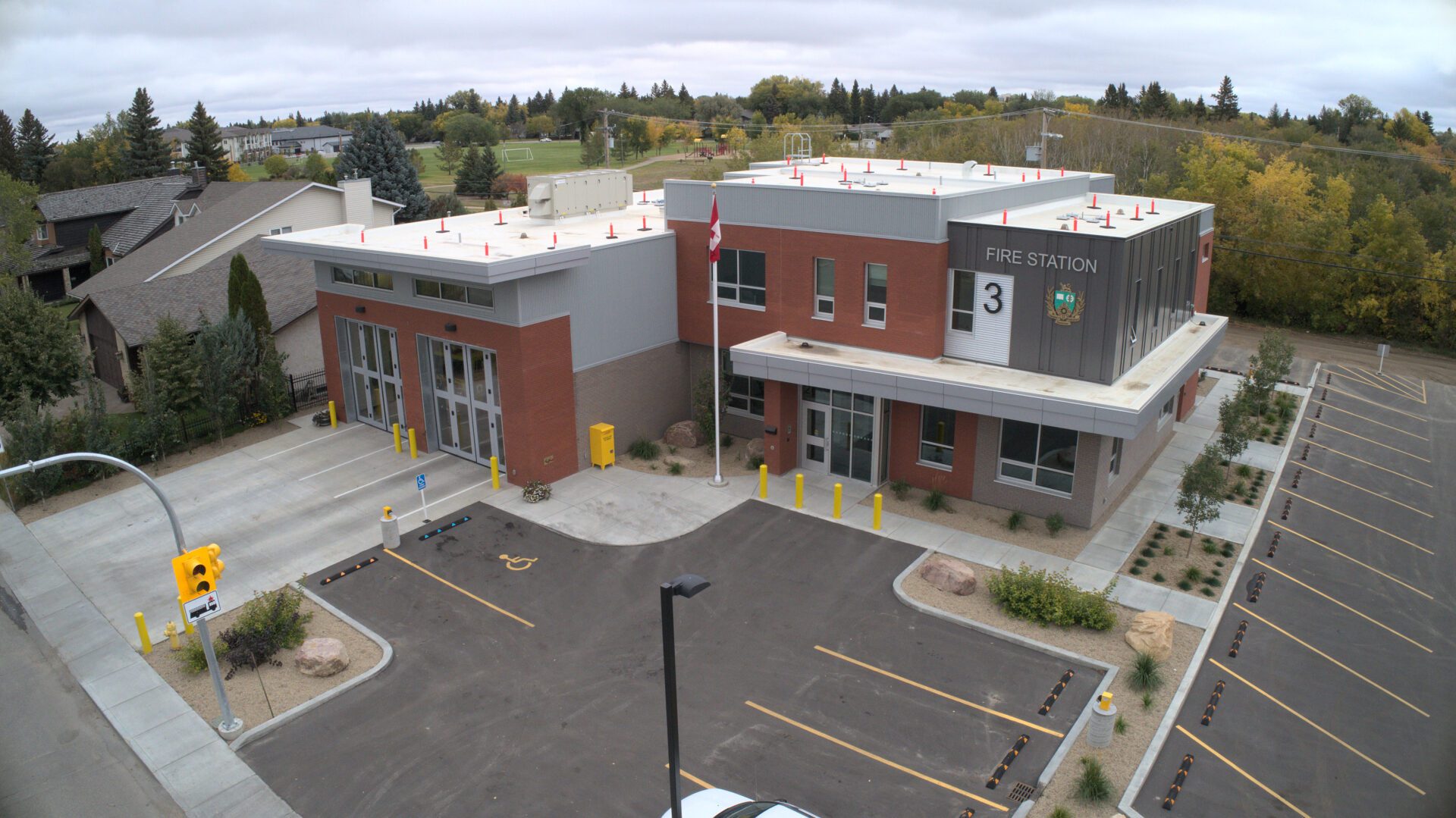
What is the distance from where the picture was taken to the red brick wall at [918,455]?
22188 mm

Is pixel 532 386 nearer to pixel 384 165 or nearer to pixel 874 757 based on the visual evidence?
pixel 874 757

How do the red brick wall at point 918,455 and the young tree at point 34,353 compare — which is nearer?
the red brick wall at point 918,455

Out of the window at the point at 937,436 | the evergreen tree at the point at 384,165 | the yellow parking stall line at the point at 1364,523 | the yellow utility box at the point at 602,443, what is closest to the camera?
Answer: the yellow parking stall line at the point at 1364,523

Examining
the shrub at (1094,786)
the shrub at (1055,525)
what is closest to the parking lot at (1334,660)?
the shrub at (1094,786)

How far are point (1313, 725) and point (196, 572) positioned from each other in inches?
659

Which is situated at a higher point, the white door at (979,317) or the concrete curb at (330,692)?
the white door at (979,317)

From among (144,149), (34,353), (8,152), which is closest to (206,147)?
(144,149)

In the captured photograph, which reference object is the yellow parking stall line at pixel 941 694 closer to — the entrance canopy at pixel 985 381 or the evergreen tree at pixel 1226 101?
the entrance canopy at pixel 985 381

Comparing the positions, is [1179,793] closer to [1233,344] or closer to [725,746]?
[725,746]

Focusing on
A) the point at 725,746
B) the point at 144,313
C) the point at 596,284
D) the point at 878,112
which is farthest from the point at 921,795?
the point at 878,112

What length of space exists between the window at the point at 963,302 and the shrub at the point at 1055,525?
4.70m

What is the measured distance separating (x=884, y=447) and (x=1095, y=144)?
4940 centimetres

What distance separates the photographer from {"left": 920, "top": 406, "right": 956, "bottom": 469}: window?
73.9 ft

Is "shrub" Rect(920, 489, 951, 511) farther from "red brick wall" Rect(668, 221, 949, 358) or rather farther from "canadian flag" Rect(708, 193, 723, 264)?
"canadian flag" Rect(708, 193, 723, 264)
